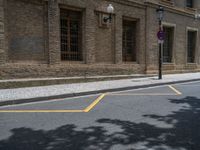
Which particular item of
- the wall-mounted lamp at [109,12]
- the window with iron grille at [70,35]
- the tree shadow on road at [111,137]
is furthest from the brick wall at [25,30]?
the tree shadow on road at [111,137]

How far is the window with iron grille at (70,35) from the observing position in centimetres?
1341

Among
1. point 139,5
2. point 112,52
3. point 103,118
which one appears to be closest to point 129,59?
point 112,52

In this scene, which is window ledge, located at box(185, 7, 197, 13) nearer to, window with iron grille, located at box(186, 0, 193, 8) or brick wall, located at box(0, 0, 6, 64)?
window with iron grille, located at box(186, 0, 193, 8)

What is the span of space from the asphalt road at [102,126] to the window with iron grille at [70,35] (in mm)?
5757

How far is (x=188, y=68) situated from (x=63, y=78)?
13.0 meters

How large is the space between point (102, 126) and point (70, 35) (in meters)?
9.22

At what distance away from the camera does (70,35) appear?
543 inches

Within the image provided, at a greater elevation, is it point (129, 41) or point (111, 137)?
point (129, 41)

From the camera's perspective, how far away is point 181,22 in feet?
66.6

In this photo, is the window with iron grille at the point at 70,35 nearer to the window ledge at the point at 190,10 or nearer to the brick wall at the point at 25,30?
the brick wall at the point at 25,30

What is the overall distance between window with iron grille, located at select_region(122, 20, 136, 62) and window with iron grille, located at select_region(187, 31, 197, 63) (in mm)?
7563

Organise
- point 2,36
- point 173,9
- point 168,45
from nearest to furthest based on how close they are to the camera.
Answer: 1. point 2,36
2. point 173,9
3. point 168,45

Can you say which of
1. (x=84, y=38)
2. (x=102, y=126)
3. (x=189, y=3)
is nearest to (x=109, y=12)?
(x=84, y=38)

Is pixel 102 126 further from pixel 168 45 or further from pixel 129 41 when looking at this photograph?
pixel 168 45
